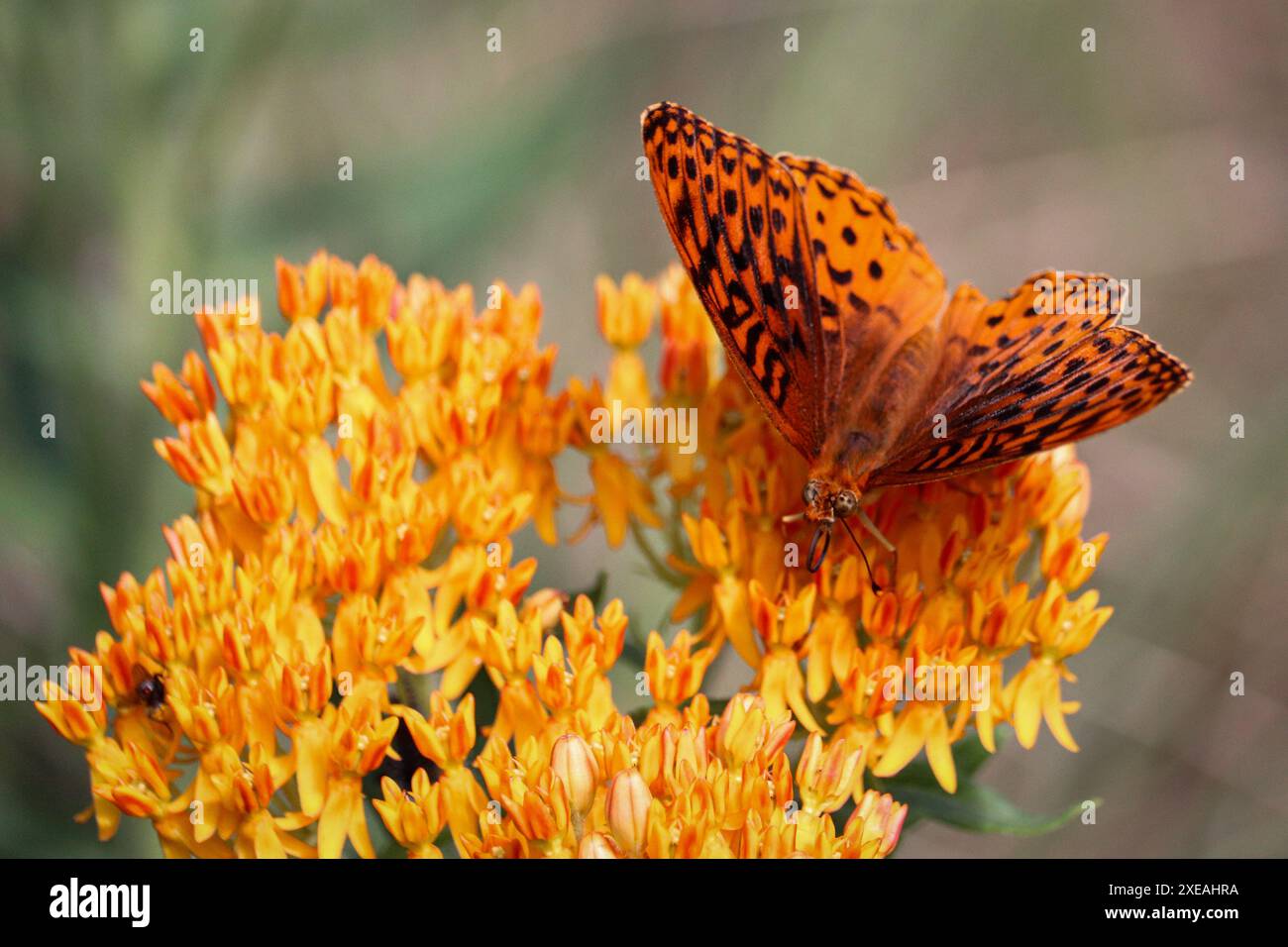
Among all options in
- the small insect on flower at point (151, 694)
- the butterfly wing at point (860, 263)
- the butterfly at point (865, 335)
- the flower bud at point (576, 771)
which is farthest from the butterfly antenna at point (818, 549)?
the small insect on flower at point (151, 694)

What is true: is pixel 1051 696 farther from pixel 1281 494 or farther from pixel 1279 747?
pixel 1279 747

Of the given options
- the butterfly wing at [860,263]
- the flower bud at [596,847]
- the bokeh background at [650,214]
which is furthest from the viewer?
the bokeh background at [650,214]

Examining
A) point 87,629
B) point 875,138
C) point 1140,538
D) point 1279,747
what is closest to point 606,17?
point 875,138

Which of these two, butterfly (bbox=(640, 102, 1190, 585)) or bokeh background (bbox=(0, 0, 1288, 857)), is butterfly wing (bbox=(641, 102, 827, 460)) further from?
bokeh background (bbox=(0, 0, 1288, 857))

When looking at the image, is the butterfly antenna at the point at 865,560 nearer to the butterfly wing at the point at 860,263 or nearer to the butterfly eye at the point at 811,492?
the butterfly eye at the point at 811,492

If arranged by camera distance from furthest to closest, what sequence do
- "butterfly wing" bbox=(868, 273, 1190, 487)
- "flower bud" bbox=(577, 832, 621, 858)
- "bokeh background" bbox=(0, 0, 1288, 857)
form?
"bokeh background" bbox=(0, 0, 1288, 857)
"butterfly wing" bbox=(868, 273, 1190, 487)
"flower bud" bbox=(577, 832, 621, 858)

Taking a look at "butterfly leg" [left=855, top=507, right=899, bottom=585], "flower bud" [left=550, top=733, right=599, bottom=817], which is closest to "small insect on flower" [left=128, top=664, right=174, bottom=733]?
"flower bud" [left=550, top=733, right=599, bottom=817]
